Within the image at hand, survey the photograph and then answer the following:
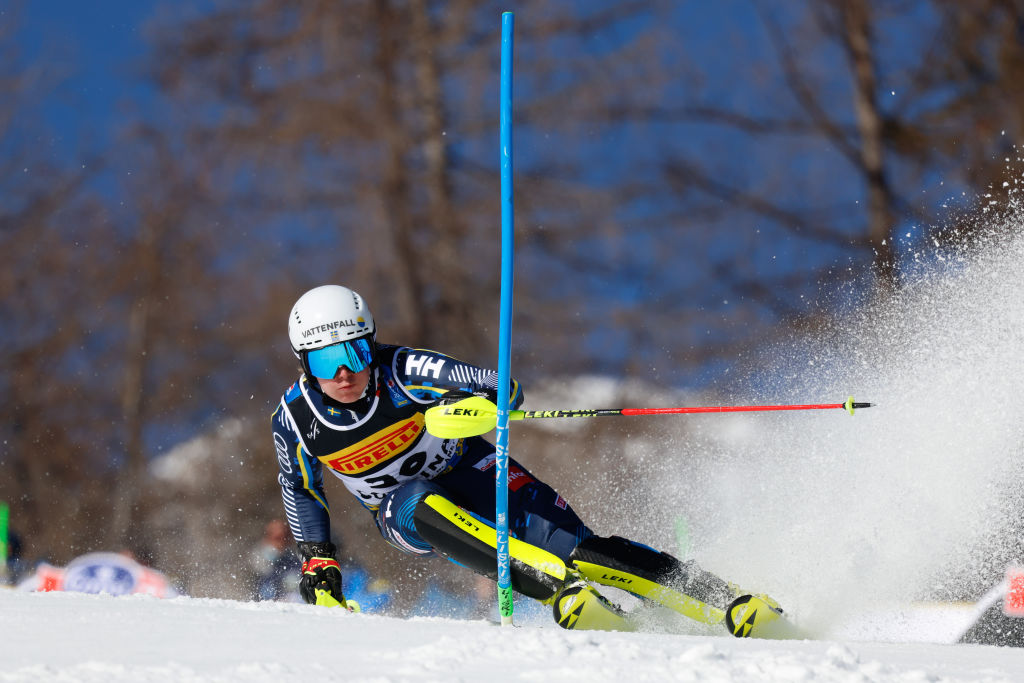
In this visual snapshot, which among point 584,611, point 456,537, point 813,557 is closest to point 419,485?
point 456,537

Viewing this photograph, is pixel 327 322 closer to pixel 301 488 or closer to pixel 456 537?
pixel 301 488

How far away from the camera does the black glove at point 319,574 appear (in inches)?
176

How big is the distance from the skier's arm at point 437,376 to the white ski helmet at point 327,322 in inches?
6.4

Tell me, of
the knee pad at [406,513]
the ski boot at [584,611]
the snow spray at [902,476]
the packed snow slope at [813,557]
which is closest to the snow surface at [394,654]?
the packed snow slope at [813,557]

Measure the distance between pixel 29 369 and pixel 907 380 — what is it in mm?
15463

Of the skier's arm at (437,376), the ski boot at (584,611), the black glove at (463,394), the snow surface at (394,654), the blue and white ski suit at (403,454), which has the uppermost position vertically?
the skier's arm at (437,376)

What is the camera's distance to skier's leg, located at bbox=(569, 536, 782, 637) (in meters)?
4.10

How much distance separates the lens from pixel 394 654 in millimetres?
2641

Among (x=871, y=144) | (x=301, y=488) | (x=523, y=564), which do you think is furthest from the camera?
(x=871, y=144)

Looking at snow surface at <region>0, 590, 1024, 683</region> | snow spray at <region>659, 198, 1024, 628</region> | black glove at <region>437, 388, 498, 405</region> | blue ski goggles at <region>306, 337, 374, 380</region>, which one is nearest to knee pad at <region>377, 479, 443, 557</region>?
black glove at <region>437, 388, 498, 405</region>

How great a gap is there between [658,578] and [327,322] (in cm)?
153

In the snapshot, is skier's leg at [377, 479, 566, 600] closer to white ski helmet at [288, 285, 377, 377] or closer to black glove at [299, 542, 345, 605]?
black glove at [299, 542, 345, 605]

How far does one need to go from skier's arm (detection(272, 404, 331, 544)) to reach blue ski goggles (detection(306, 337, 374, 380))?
1.05 ft

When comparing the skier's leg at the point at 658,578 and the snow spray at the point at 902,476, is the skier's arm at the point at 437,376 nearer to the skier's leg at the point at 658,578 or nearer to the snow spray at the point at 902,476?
the skier's leg at the point at 658,578
